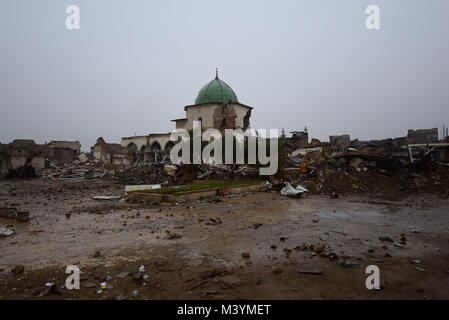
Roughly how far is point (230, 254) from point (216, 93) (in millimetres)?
29033

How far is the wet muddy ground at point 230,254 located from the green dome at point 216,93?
24.9m

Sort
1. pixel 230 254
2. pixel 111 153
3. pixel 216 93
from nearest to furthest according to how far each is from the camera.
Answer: pixel 230 254 < pixel 216 93 < pixel 111 153

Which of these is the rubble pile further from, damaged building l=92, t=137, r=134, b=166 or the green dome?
damaged building l=92, t=137, r=134, b=166

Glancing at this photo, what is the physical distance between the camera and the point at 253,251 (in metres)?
4.77

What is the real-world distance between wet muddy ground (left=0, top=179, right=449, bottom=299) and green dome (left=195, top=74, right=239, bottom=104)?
2488 cm

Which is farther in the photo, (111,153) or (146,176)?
(111,153)

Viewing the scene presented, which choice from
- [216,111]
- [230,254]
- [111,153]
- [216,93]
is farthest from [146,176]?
[111,153]

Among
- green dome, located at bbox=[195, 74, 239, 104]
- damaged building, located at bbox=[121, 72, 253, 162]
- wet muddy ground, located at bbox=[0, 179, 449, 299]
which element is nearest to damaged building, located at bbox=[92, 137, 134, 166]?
damaged building, located at bbox=[121, 72, 253, 162]

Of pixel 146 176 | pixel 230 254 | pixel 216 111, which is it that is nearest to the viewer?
pixel 230 254

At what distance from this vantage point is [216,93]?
31.8 m

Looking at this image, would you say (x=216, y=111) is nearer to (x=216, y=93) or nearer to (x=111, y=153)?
(x=216, y=93)

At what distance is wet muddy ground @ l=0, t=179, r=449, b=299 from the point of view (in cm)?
326
